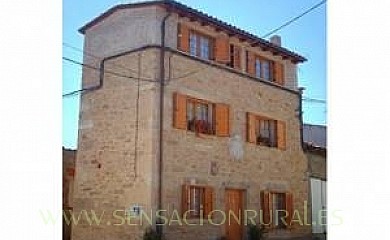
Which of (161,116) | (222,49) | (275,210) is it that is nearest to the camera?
(161,116)

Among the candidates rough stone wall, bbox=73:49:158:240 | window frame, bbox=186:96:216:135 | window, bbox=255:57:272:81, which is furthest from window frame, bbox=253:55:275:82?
rough stone wall, bbox=73:49:158:240

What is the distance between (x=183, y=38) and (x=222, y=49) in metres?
0.24

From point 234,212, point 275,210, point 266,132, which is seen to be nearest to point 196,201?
point 234,212

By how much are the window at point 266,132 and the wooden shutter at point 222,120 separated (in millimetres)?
185

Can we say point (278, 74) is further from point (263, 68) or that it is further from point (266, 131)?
point (266, 131)

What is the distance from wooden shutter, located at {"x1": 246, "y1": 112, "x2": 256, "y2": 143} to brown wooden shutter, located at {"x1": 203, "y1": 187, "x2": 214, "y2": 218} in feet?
1.25

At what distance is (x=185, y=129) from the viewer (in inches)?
96.6

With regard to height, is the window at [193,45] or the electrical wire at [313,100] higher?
the window at [193,45]

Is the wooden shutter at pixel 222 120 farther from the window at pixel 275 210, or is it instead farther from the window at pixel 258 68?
the window at pixel 275 210

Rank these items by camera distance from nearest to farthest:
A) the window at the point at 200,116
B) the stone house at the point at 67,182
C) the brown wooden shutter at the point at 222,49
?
the stone house at the point at 67,182, the window at the point at 200,116, the brown wooden shutter at the point at 222,49

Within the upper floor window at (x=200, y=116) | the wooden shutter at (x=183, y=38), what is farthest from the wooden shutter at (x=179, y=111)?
the wooden shutter at (x=183, y=38)

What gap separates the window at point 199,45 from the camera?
2525mm
